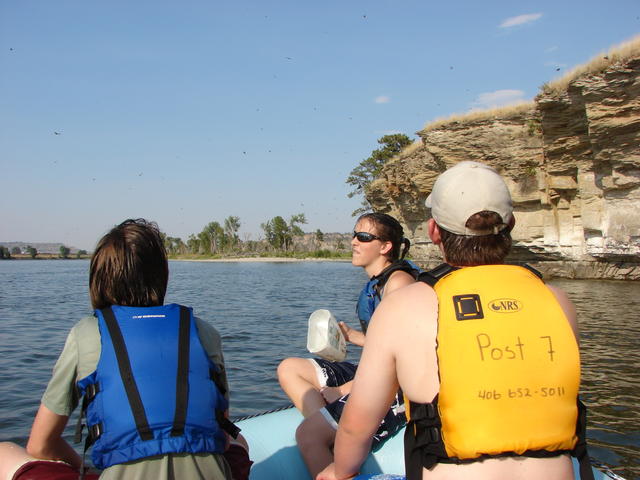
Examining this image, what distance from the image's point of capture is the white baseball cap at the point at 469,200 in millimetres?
1750

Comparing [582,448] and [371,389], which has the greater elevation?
[371,389]

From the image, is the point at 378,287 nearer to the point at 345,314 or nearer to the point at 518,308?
the point at 518,308

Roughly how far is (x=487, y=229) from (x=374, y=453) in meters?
1.78

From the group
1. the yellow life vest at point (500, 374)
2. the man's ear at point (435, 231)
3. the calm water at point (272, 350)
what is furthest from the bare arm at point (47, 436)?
the calm water at point (272, 350)

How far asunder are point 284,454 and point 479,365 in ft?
6.52

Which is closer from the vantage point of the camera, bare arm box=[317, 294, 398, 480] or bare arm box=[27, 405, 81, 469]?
bare arm box=[317, 294, 398, 480]

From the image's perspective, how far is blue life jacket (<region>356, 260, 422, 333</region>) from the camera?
327 centimetres

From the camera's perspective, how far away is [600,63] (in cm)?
1627

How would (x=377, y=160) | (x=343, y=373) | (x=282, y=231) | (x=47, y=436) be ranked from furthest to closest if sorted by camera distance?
1. (x=282, y=231)
2. (x=377, y=160)
3. (x=343, y=373)
4. (x=47, y=436)

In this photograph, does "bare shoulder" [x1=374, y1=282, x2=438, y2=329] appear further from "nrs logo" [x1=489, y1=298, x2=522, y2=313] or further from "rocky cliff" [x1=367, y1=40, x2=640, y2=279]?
"rocky cliff" [x1=367, y1=40, x2=640, y2=279]

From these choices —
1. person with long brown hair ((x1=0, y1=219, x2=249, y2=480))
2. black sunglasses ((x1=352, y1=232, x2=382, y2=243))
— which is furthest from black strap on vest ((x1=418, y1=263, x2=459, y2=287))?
black sunglasses ((x1=352, y1=232, x2=382, y2=243))

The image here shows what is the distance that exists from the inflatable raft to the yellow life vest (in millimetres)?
1369

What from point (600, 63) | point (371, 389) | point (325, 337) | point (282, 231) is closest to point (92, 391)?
point (371, 389)

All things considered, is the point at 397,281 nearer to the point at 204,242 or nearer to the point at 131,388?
the point at 131,388
